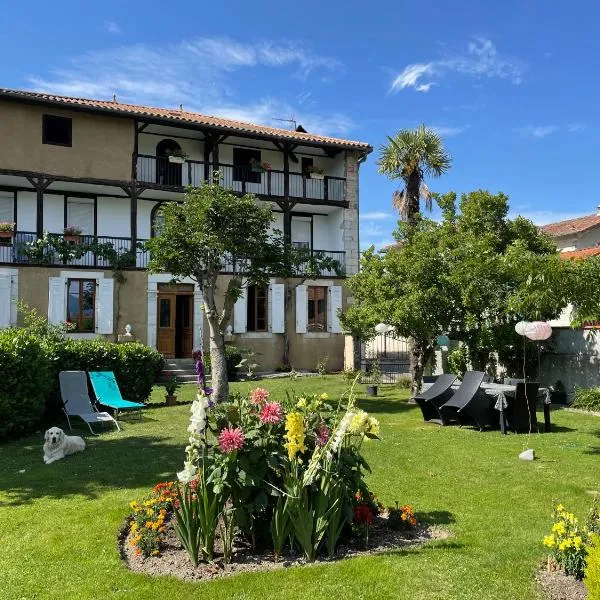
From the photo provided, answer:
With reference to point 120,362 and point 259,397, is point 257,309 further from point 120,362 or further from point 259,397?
point 259,397

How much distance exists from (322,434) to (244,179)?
19.3 m

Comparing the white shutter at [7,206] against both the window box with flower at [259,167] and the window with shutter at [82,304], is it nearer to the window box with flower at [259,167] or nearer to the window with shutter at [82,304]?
the window with shutter at [82,304]

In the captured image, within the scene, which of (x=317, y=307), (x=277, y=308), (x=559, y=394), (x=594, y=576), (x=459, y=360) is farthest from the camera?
(x=317, y=307)

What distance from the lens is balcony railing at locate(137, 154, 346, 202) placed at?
20938 mm

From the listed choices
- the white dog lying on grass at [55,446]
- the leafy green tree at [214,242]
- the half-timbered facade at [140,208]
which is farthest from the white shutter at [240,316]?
the white dog lying on grass at [55,446]

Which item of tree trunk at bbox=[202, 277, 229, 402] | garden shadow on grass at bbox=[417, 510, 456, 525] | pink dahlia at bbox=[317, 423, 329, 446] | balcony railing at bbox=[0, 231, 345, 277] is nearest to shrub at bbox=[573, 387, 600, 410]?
tree trunk at bbox=[202, 277, 229, 402]

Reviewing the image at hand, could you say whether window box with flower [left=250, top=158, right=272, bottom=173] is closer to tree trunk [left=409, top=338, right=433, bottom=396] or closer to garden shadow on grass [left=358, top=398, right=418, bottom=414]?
tree trunk [left=409, top=338, right=433, bottom=396]

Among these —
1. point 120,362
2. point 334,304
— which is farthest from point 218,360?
point 334,304

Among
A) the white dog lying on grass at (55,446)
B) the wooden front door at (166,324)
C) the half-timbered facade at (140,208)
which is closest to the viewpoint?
the white dog lying on grass at (55,446)

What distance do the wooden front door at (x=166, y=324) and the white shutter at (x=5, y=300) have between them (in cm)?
476

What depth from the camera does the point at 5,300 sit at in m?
18.0

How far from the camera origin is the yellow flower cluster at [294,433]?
3.71m

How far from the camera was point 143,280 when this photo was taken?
19.8m

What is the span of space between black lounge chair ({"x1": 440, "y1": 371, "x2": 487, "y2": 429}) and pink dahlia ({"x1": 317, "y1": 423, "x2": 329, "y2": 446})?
5.75 meters
